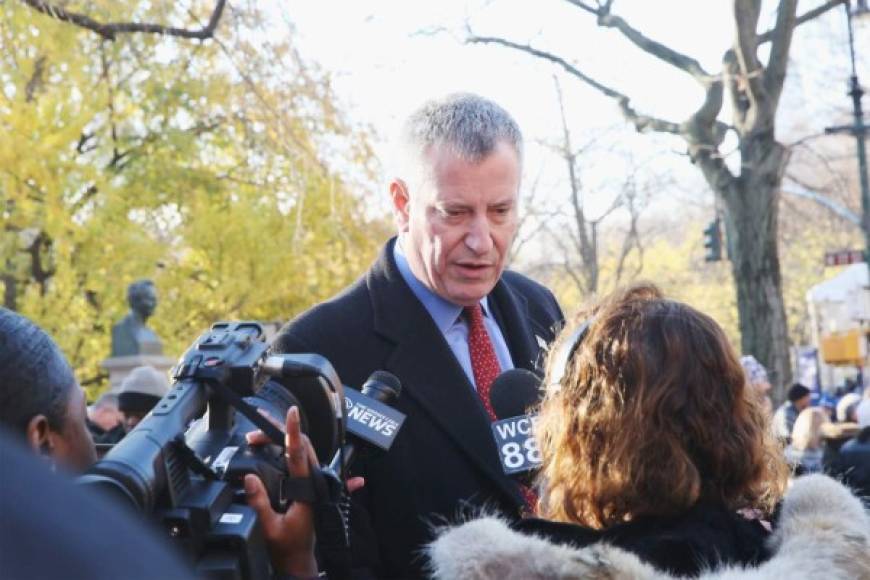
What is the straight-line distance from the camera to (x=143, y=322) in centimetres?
1371

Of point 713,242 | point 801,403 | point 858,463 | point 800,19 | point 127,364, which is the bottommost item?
point 801,403

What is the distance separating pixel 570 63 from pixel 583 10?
84cm

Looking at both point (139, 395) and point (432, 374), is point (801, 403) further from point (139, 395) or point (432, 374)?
point (432, 374)

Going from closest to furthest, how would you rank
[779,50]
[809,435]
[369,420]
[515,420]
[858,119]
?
1. [369,420]
2. [515,420]
3. [809,435]
4. [779,50]
5. [858,119]

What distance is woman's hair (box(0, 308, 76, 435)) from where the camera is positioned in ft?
6.27

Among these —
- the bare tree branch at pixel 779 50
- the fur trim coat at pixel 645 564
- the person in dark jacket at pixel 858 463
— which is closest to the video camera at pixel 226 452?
the fur trim coat at pixel 645 564

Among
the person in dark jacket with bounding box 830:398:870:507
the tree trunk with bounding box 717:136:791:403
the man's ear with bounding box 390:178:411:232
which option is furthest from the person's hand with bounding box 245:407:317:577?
the tree trunk with bounding box 717:136:791:403

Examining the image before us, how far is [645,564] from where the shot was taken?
1.91 m

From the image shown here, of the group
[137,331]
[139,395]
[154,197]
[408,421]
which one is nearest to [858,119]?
[154,197]

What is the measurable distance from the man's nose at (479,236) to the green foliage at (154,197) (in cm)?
592

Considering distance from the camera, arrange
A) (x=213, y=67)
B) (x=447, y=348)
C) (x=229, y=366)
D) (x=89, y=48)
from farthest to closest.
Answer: (x=89, y=48) < (x=213, y=67) < (x=447, y=348) < (x=229, y=366)

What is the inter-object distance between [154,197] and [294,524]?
16.9 metres

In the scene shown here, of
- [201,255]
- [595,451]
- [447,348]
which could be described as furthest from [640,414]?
[201,255]

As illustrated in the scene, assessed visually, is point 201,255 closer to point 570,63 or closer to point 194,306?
point 194,306
